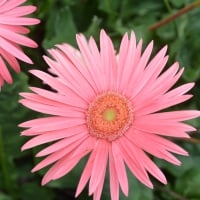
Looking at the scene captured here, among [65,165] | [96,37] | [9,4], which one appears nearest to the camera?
[65,165]

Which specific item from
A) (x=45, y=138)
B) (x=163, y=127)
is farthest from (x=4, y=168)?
(x=163, y=127)

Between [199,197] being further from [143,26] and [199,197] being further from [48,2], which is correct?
[48,2]

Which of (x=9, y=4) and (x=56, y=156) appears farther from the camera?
(x=9, y=4)

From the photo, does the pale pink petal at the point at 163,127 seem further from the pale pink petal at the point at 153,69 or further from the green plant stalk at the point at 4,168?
the green plant stalk at the point at 4,168

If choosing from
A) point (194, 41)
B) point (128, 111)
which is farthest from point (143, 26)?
point (128, 111)

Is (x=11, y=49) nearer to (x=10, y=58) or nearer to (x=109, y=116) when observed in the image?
(x=10, y=58)

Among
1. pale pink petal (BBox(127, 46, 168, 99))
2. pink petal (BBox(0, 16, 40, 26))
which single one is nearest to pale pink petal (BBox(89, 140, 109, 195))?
pale pink petal (BBox(127, 46, 168, 99))

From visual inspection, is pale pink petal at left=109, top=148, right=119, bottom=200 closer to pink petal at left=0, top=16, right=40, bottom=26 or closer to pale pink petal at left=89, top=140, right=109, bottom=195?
pale pink petal at left=89, top=140, right=109, bottom=195
